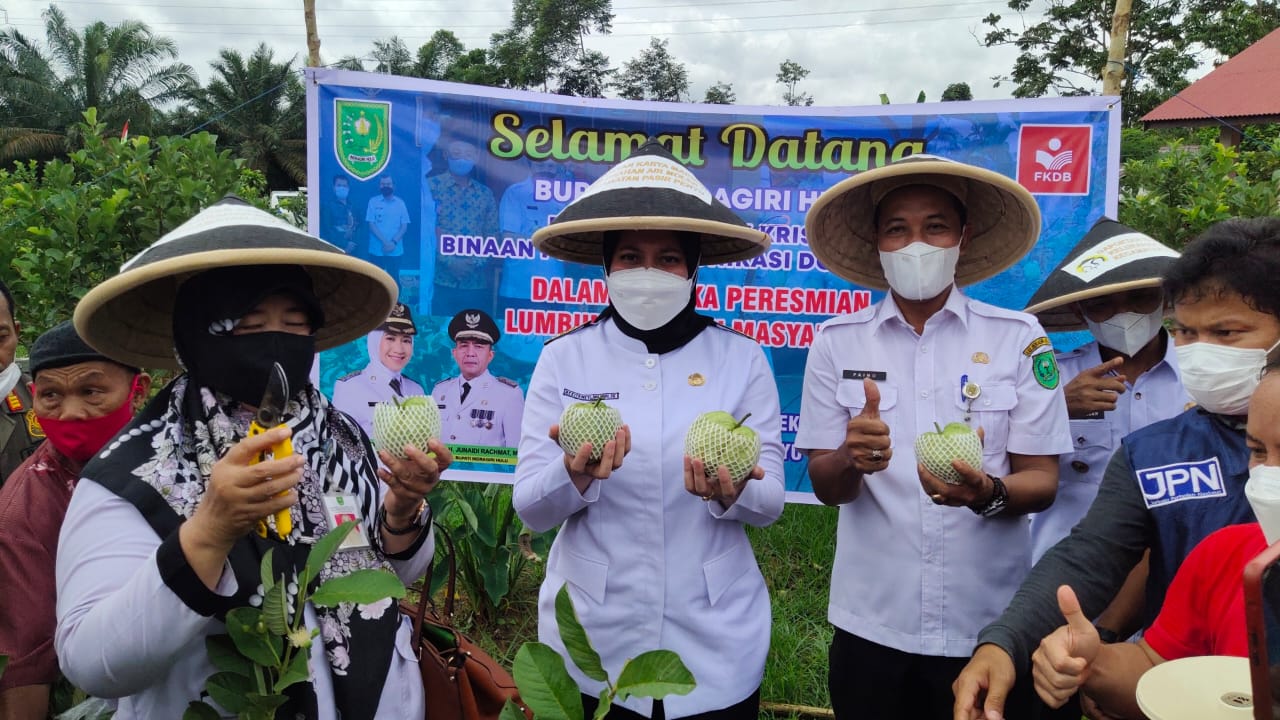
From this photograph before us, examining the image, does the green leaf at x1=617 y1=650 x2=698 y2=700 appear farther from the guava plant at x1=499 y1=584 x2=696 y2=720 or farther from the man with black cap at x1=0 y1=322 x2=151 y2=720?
the man with black cap at x1=0 y1=322 x2=151 y2=720

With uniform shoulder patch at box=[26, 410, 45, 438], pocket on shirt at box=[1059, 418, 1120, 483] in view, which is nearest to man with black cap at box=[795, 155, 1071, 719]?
pocket on shirt at box=[1059, 418, 1120, 483]

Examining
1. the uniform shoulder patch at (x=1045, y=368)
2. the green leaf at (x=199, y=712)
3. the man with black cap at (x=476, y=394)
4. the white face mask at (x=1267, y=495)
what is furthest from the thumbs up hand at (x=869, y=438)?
the man with black cap at (x=476, y=394)

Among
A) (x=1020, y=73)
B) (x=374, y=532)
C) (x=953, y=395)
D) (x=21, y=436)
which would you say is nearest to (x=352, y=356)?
(x=21, y=436)

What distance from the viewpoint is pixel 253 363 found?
1592 mm

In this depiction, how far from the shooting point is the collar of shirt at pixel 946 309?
225 cm

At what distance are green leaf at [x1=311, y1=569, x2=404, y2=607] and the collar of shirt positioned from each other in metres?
1.62

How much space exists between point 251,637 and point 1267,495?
5.51ft

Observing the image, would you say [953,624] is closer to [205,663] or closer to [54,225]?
[205,663]

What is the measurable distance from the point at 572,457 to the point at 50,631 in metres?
1.59

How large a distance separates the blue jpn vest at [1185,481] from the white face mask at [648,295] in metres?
1.14

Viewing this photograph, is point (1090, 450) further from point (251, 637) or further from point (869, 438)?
point (251, 637)

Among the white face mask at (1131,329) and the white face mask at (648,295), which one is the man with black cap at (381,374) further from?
the white face mask at (1131,329)

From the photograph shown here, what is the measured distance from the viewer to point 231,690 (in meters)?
1.34

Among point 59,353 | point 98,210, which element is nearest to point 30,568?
point 59,353
